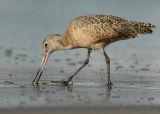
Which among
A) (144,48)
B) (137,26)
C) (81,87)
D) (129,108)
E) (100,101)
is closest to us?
(129,108)

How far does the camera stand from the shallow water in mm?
8016

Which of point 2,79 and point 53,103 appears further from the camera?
point 2,79

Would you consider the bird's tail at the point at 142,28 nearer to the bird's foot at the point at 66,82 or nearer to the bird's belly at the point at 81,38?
the bird's belly at the point at 81,38

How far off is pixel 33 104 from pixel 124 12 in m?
11.3

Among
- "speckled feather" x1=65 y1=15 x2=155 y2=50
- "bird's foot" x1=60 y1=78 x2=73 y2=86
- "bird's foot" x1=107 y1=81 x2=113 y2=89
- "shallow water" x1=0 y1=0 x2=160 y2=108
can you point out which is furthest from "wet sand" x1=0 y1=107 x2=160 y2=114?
"speckled feather" x1=65 y1=15 x2=155 y2=50

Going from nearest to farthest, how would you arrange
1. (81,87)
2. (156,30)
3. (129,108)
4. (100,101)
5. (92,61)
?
1. (129,108)
2. (100,101)
3. (81,87)
4. (92,61)
5. (156,30)

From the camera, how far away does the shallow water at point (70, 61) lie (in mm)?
8016

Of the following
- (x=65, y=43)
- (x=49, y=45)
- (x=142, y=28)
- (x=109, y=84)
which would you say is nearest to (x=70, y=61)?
(x=65, y=43)

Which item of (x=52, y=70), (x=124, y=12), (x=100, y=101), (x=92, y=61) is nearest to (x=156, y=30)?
(x=124, y=12)

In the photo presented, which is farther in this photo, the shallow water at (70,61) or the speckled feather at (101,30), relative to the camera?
the speckled feather at (101,30)

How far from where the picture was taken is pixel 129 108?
7.23 metres

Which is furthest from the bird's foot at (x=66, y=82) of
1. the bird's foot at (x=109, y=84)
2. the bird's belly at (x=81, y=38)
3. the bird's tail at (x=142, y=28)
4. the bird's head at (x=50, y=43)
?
the bird's tail at (x=142, y=28)

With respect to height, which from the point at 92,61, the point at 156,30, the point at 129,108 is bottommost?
the point at 129,108

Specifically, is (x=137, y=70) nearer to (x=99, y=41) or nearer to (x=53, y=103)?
(x=99, y=41)
